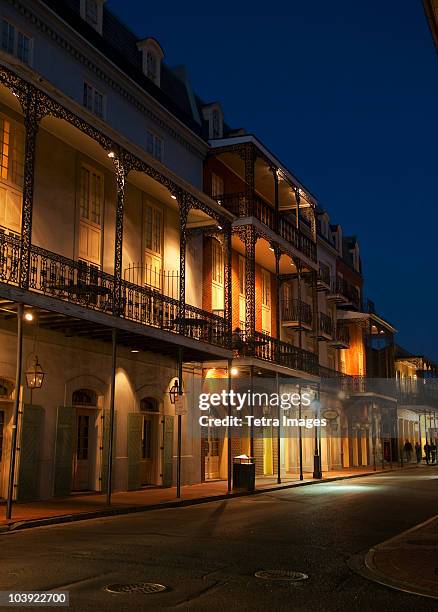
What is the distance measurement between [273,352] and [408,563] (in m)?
17.6

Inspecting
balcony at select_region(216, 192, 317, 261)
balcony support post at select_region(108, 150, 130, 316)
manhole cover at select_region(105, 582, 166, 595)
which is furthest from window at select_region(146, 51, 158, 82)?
manhole cover at select_region(105, 582, 166, 595)

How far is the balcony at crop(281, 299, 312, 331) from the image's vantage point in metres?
31.4

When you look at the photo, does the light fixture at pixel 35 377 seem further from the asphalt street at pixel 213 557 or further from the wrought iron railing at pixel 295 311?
the wrought iron railing at pixel 295 311

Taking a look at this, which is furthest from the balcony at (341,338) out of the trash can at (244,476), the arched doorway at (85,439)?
the arched doorway at (85,439)

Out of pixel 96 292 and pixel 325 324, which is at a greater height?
pixel 325 324

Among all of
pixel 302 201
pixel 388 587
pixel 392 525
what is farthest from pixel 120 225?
pixel 302 201

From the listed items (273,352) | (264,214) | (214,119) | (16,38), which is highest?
(214,119)

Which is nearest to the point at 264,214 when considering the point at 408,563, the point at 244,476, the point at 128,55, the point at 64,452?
the point at 128,55

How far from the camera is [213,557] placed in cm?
914

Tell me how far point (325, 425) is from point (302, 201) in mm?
11486

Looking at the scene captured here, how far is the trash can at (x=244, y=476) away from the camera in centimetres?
2114

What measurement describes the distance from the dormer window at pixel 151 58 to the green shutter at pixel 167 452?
10.4 m

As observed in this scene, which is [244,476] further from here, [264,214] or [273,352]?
[264,214]

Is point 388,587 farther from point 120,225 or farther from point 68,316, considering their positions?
point 120,225
